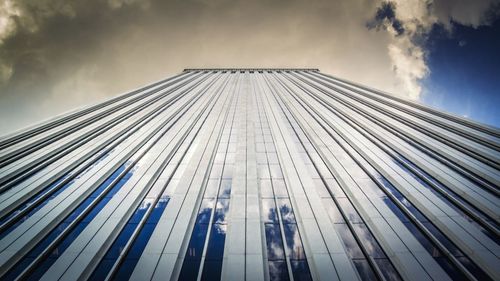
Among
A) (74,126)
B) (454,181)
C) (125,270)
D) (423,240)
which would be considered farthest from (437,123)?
(74,126)

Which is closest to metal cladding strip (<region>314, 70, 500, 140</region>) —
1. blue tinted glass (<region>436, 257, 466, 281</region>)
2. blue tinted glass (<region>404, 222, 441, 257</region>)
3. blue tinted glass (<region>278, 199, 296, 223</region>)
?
blue tinted glass (<region>404, 222, 441, 257</region>)

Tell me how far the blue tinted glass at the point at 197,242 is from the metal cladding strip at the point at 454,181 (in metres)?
13.7

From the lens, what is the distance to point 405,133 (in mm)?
19984

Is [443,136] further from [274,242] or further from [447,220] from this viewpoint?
[274,242]

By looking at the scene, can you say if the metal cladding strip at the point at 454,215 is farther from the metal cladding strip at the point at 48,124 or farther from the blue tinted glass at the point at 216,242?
the metal cladding strip at the point at 48,124

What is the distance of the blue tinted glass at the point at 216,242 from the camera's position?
906 cm

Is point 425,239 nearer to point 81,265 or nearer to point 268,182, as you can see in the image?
point 268,182

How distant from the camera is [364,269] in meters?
8.30

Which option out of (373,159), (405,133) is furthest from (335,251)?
(405,133)

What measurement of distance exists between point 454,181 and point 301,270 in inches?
454

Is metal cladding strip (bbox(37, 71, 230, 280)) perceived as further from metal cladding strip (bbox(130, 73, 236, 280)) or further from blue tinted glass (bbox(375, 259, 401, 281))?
blue tinted glass (bbox(375, 259, 401, 281))

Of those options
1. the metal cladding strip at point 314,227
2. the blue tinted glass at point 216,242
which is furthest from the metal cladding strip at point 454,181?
the blue tinted glass at point 216,242

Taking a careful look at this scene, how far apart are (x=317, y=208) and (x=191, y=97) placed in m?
29.9

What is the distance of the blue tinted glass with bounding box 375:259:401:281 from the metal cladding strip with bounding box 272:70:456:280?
19cm
